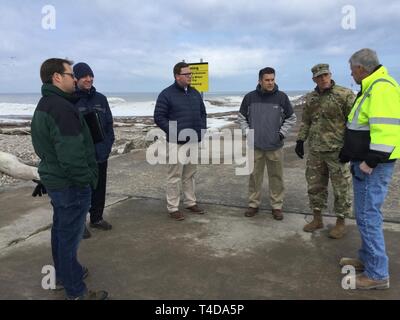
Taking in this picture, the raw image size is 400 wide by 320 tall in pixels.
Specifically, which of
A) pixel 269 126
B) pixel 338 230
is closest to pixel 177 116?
pixel 269 126

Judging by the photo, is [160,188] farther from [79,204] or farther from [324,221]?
[79,204]

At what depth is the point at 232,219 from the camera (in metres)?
5.33

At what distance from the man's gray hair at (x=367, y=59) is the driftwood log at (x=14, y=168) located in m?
6.45

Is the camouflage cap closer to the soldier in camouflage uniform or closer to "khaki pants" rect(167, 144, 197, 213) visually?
the soldier in camouflage uniform

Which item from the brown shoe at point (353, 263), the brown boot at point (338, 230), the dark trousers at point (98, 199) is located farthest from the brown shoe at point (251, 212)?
the dark trousers at point (98, 199)

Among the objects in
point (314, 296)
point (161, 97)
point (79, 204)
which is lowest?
point (314, 296)

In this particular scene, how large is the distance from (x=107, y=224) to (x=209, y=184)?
8.35ft

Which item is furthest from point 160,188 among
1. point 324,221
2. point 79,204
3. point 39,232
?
point 79,204

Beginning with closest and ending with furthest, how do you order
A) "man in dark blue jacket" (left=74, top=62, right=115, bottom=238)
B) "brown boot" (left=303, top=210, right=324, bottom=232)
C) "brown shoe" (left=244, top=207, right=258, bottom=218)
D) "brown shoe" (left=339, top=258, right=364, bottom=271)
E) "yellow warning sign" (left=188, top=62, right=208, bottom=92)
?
"brown shoe" (left=339, top=258, right=364, bottom=271) → "man in dark blue jacket" (left=74, top=62, right=115, bottom=238) → "brown boot" (left=303, top=210, right=324, bottom=232) → "brown shoe" (left=244, top=207, right=258, bottom=218) → "yellow warning sign" (left=188, top=62, right=208, bottom=92)

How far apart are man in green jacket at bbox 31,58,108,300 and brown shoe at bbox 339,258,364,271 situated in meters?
2.22

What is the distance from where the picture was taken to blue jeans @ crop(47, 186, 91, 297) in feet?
10.3

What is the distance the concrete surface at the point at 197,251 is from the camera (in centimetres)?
352

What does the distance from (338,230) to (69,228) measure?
296cm

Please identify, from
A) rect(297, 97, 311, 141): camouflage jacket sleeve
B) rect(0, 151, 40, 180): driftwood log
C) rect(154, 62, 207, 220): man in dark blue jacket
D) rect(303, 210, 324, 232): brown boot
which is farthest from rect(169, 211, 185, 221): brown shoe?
rect(0, 151, 40, 180): driftwood log
